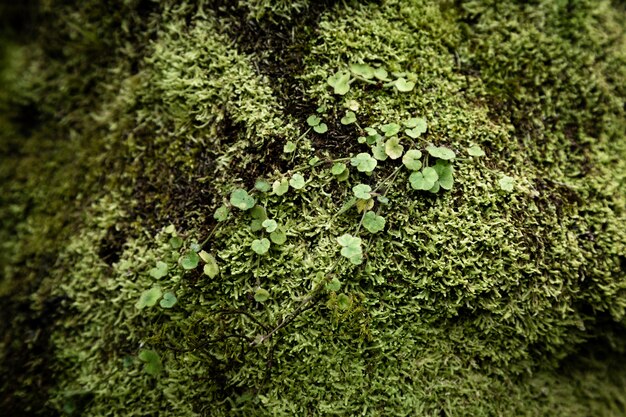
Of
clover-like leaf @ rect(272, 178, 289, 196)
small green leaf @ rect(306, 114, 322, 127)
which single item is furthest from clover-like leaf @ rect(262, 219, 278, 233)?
small green leaf @ rect(306, 114, 322, 127)

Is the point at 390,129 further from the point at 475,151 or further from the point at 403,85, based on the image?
the point at 475,151

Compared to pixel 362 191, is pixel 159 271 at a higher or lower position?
lower

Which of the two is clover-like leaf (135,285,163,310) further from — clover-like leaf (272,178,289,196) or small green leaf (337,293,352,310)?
small green leaf (337,293,352,310)

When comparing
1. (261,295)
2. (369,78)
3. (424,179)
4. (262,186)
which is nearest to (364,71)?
(369,78)

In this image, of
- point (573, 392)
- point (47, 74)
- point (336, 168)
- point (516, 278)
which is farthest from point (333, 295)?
point (47, 74)

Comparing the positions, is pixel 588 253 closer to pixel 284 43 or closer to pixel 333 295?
pixel 333 295

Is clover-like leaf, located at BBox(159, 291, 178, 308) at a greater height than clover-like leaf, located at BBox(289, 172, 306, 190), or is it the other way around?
clover-like leaf, located at BBox(289, 172, 306, 190)
